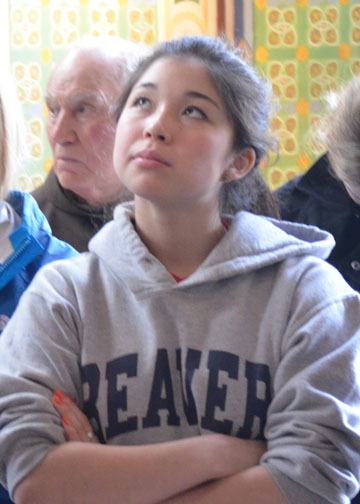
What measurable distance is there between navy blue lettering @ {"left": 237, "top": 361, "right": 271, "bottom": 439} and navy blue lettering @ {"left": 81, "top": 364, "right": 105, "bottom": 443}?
0.23 m

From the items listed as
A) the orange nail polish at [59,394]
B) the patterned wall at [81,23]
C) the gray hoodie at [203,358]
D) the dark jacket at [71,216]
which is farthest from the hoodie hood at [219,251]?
the patterned wall at [81,23]

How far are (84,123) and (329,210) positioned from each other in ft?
2.17

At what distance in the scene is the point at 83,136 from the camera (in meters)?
1.94

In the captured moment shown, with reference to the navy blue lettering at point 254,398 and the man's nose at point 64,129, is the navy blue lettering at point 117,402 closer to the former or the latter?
the navy blue lettering at point 254,398

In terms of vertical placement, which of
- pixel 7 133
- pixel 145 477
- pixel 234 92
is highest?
pixel 234 92

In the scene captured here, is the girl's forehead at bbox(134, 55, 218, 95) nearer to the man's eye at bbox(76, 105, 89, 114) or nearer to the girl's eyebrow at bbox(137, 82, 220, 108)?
the girl's eyebrow at bbox(137, 82, 220, 108)

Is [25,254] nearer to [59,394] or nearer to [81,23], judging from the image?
[59,394]

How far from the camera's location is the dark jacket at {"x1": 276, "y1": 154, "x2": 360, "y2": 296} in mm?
1767

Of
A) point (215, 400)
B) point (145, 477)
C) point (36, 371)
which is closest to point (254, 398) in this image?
point (215, 400)

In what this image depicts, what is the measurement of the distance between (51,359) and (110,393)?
108mm

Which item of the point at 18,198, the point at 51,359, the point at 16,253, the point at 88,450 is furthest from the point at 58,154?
the point at 88,450

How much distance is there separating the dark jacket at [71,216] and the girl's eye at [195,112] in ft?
1.94

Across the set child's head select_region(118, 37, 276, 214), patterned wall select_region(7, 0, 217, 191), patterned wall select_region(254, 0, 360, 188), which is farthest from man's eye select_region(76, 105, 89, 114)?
patterned wall select_region(254, 0, 360, 188)

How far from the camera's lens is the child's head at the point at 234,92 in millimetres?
1362
